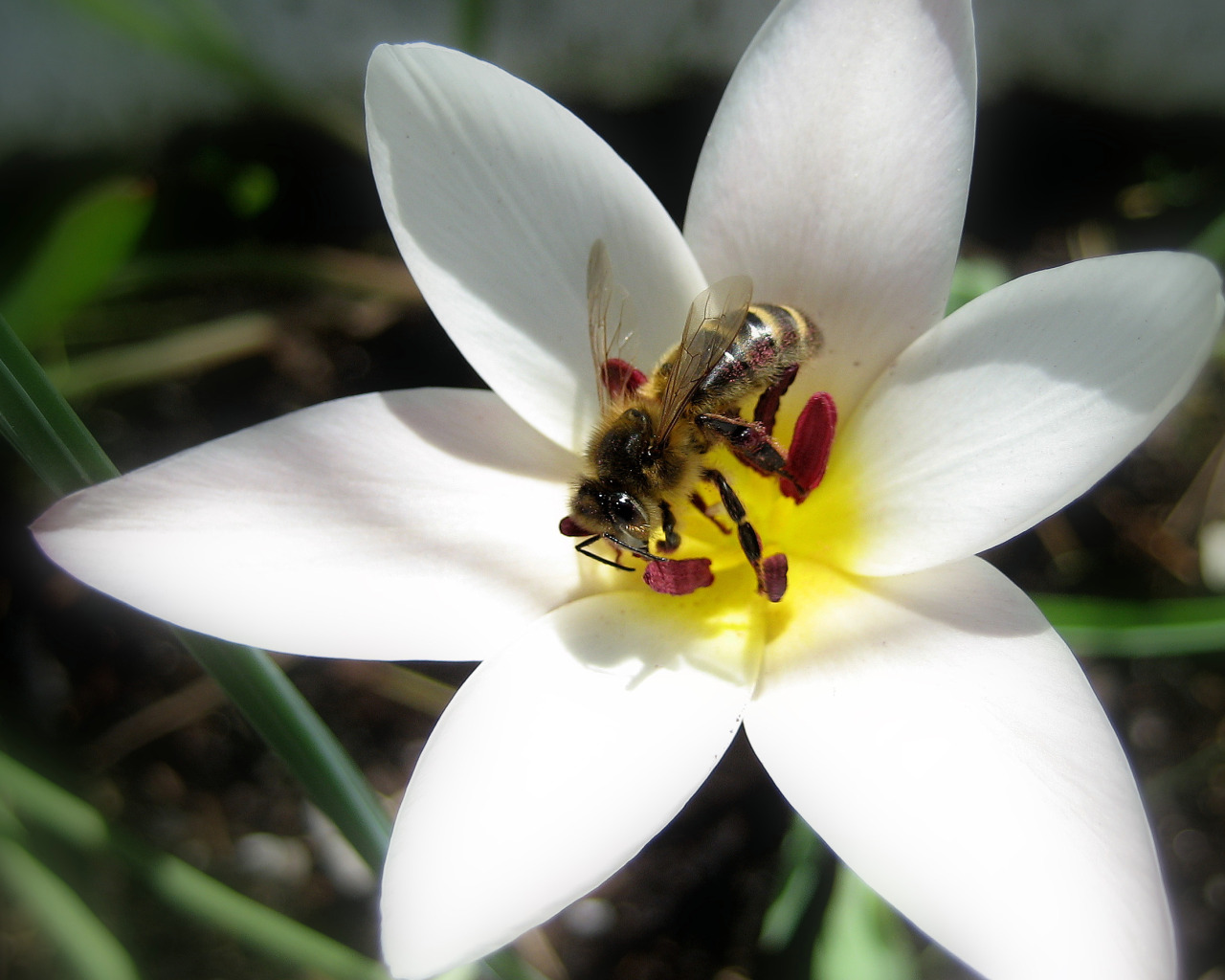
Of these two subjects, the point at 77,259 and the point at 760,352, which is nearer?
the point at 760,352

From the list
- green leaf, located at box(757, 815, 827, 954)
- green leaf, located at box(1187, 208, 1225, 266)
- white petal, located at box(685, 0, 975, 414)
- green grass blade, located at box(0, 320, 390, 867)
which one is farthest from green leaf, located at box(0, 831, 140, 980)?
green leaf, located at box(1187, 208, 1225, 266)

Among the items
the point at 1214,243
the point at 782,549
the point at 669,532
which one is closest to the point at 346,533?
the point at 669,532

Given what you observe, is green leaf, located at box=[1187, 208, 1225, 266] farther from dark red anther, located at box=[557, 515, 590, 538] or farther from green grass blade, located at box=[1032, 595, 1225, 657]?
dark red anther, located at box=[557, 515, 590, 538]

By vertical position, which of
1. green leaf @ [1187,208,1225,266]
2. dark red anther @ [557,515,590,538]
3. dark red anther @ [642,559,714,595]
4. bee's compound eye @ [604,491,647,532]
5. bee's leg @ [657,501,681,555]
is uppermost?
green leaf @ [1187,208,1225,266]

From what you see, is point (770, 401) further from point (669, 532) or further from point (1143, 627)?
point (1143, 627)

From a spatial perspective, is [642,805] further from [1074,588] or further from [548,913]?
[1074,588]

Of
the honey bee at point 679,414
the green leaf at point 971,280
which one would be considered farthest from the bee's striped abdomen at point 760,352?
the green leaf at point 971,280
